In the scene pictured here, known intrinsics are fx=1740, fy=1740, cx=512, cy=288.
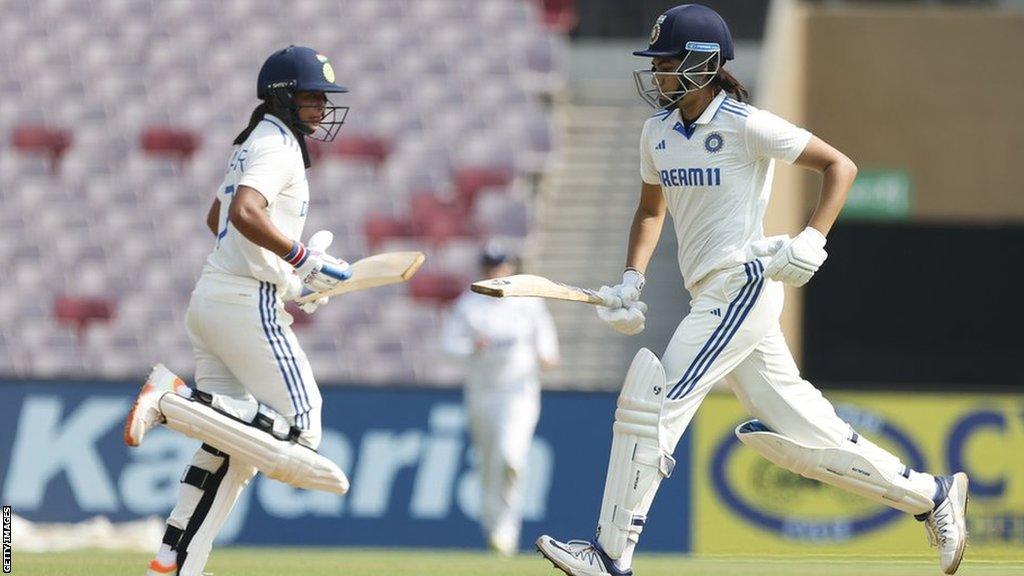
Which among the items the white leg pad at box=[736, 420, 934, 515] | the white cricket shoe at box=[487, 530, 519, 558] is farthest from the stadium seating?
the white leg pad at box=[736, 420, 934, 515]

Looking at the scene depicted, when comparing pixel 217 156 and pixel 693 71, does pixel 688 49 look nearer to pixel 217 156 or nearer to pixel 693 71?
pixel 693 71

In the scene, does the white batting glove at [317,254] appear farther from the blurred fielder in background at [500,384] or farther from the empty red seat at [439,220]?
the empty red seat at [439,220]

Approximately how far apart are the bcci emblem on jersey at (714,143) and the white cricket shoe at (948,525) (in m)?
1.29

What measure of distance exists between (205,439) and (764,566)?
2610mm

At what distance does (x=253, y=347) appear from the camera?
5.29 metres

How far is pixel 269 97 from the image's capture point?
547cm

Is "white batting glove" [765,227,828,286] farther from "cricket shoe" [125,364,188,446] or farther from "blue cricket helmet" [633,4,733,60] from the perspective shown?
"cricket shoe" [125,364,188,446]

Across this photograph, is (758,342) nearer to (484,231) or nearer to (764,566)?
(764,566)

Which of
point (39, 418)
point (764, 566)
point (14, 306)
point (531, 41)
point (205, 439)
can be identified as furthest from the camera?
point (531, 41)

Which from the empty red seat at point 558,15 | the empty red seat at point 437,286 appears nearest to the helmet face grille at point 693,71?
the empty red seat at point 437,286

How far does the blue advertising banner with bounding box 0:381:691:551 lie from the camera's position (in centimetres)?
928

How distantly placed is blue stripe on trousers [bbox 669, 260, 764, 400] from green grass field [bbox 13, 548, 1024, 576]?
1.24 metres

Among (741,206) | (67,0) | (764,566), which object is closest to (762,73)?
(67,0)

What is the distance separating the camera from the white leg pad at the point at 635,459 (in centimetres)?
507
